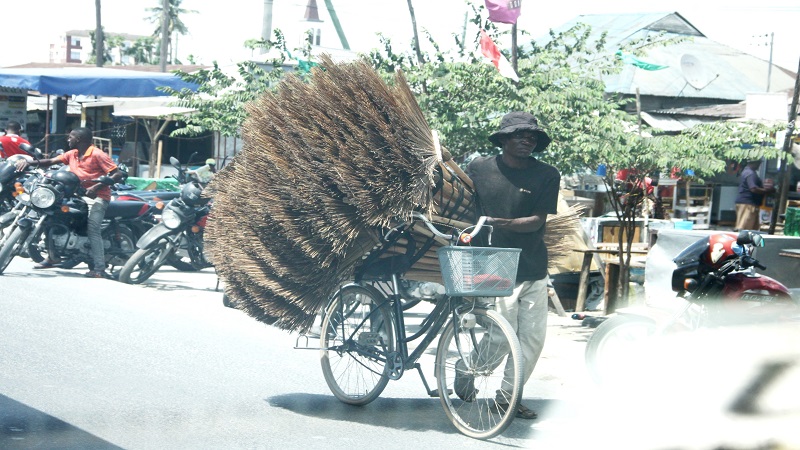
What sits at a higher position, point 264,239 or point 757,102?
point 757,102

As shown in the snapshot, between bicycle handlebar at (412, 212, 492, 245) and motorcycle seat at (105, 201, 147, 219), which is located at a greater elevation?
bicycle handlebar at (412, 212, 492, 245)

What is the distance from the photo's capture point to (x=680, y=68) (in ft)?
79.8

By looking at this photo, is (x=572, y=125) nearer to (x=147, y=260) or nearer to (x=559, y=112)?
(x=559, y=112)

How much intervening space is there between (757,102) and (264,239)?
26.8ft

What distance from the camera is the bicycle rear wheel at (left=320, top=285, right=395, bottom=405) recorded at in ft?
20.3

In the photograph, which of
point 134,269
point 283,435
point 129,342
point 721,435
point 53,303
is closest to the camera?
point 721,435

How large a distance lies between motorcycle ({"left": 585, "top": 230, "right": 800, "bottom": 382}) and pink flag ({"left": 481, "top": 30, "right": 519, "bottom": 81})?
3362 millimetres

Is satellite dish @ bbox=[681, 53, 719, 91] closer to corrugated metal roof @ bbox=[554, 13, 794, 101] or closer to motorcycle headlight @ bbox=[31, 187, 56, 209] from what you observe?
corrugated metal roof @ bbox=[554, 13, 794, 101]

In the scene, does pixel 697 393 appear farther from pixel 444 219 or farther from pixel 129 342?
pixel 129 342

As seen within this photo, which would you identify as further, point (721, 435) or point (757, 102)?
point (757, 102)

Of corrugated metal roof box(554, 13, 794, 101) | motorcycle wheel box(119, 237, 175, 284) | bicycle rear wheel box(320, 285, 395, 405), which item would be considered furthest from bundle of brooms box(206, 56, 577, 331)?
corrugated metal roof box(554, 13, 794, 101)

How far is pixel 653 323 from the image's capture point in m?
7.02

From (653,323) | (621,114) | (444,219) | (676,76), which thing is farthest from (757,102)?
(676,76)

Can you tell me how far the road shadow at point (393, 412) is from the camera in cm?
595
